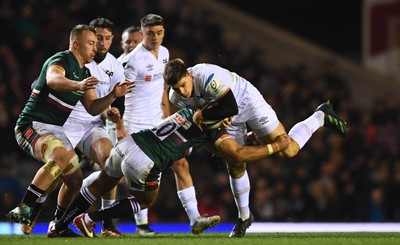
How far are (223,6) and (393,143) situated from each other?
505cm

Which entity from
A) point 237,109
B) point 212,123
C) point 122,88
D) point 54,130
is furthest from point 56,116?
point 237,109

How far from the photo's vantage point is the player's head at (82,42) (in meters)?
9.07

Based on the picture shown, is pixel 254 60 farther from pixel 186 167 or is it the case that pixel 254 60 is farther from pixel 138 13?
pixel 186 167

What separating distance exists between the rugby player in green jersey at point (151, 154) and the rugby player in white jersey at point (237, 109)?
21 cm

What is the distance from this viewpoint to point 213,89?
28.8 feet

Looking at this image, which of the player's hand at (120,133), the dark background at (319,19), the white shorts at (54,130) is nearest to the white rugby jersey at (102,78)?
the player's hand at (120,133)

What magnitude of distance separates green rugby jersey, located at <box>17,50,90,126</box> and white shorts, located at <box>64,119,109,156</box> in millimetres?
455

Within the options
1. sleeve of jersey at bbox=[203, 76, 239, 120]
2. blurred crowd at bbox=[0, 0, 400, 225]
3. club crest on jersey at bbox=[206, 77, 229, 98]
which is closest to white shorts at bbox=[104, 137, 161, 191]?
sleeve of jersey at bbox=[203, 76, 239, 120]

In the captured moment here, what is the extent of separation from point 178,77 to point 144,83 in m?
1.69

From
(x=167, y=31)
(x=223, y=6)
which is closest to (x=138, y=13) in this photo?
(x=167, y=31)

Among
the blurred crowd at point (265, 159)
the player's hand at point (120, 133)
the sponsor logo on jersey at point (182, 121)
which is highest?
the sponsor logo on jersey at point (182, 121)

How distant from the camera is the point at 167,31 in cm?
1673

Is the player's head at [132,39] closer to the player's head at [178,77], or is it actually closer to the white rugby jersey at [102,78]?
the white rugby jersey at [102,78]

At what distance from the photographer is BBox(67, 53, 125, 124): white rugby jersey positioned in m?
9.84
